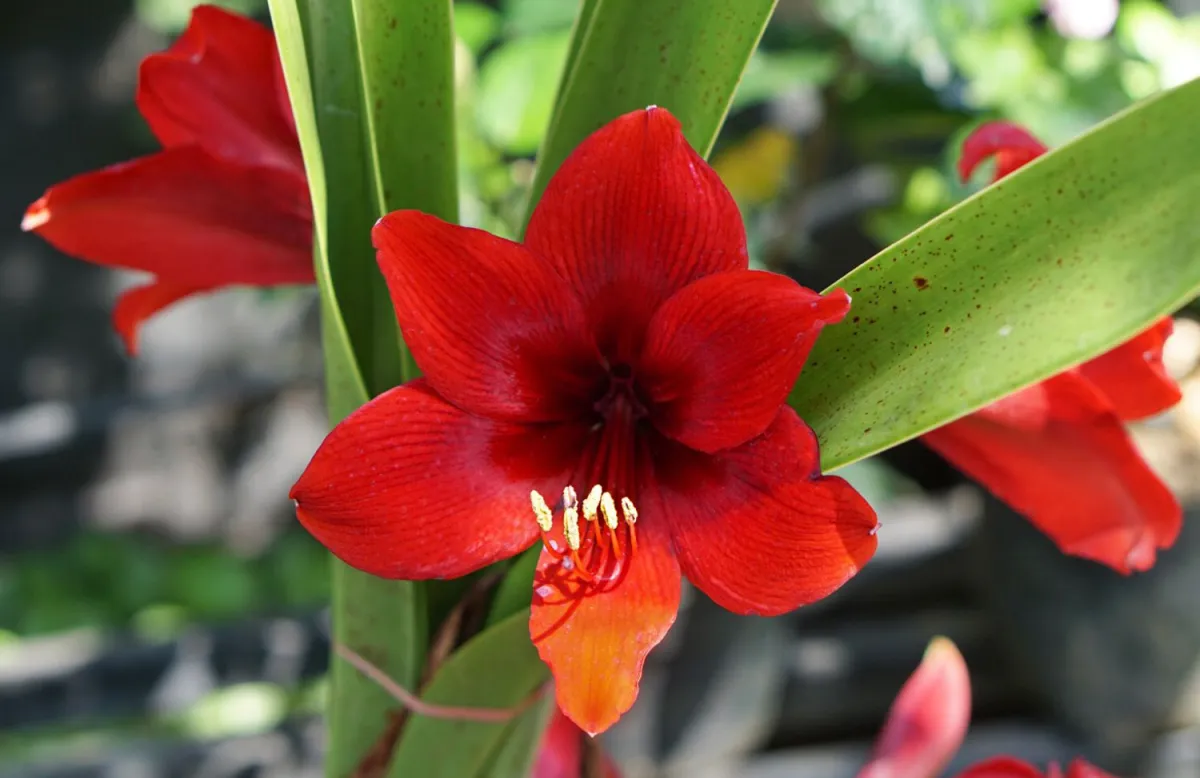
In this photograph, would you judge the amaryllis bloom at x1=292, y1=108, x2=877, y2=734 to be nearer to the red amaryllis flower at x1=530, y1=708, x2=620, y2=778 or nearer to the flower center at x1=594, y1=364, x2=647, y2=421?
the flower center at x1=594, y1=364, x2=647, y2=421

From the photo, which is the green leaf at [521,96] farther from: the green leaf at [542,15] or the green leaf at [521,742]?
the green leaf at [521,742]

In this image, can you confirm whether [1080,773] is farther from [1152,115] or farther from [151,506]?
[151,506]

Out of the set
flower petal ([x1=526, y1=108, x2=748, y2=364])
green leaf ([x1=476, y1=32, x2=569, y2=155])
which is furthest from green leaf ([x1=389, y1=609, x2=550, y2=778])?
green leaf ([x1=476, y1=32, x2=569, y2=155])

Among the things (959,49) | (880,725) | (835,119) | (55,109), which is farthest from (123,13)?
(880,725)

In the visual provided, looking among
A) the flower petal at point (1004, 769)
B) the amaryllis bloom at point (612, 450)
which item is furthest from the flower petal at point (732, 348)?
the flower petal at point (1004, 769)

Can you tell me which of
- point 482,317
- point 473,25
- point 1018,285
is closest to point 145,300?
point 482,317

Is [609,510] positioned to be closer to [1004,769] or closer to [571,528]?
[571,528]
